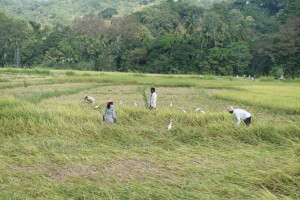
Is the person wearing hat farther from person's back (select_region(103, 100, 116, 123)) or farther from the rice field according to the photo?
the rice field

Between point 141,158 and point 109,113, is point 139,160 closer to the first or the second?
point 141,158

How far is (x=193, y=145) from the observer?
5.68 metres

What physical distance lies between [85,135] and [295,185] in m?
4.01

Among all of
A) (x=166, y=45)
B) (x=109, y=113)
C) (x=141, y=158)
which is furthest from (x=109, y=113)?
(x=166, y=45)

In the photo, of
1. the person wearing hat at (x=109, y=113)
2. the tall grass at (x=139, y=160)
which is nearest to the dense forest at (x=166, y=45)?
the person wearing hat at (x=109, y=113)

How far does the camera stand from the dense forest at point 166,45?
4000 cm

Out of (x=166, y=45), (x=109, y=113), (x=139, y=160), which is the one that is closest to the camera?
(x=139, y=160)

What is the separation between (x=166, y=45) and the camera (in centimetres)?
4294

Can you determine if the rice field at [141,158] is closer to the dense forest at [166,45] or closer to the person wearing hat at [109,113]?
the person wearing hat at [109,113]

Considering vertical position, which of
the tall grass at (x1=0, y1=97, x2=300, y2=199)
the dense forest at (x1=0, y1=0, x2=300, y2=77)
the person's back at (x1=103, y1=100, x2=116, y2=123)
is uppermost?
the dense forest at (x1=0, y1=0, x2=300, y2=77)

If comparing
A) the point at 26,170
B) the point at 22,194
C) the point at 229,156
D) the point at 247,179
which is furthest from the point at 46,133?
the point at 247,179

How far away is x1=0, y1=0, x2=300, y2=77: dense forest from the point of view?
131ft

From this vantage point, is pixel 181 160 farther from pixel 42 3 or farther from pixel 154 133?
pixel 42 3

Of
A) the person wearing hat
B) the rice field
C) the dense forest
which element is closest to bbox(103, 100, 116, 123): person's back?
the person wearing hat
